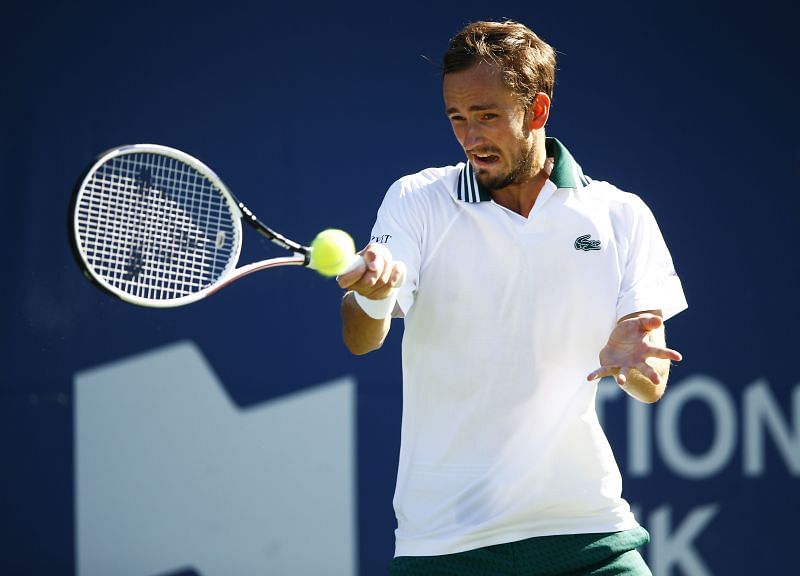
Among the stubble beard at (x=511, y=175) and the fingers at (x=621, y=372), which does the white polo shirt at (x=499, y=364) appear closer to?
the stubble beard at (x=511, y=175)

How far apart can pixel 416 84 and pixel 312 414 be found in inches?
50.2

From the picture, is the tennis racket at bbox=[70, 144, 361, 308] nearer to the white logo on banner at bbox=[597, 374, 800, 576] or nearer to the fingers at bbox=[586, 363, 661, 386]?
the fingers at bbox=[586, 363, 661, 386]

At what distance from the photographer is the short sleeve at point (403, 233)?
247cm

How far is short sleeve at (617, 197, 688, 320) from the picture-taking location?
2582 millimetres

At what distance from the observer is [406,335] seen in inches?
102

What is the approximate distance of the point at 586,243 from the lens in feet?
8.55

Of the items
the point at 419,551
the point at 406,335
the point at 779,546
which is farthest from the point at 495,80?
the point at 779,546

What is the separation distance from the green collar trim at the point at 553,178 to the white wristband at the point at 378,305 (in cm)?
35

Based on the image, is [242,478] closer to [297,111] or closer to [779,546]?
[297,111]

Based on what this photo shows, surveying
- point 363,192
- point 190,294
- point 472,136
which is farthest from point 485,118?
point 363,192

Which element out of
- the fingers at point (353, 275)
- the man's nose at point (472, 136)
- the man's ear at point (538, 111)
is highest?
the man's ear at point (538, 111)

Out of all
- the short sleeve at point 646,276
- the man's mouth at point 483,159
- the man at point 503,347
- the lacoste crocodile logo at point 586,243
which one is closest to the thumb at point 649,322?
the man at point 503,347

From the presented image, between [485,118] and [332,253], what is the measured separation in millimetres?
551

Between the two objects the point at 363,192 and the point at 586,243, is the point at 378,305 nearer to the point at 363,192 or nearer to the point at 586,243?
the point at 586,243
